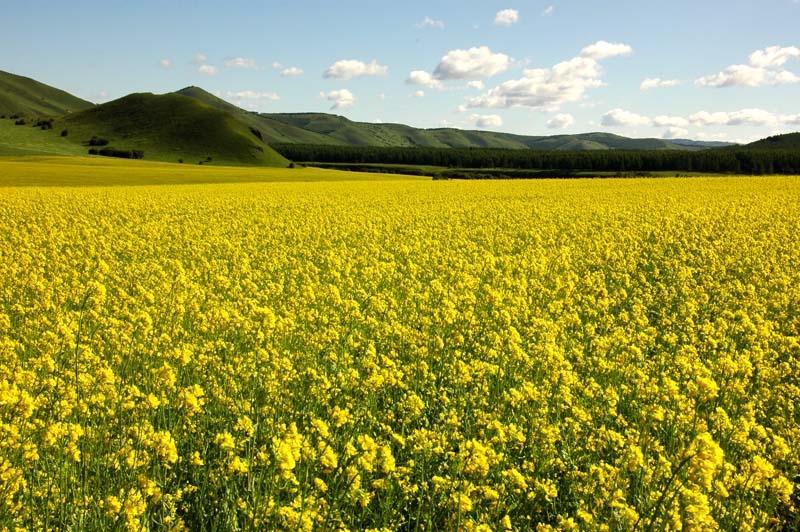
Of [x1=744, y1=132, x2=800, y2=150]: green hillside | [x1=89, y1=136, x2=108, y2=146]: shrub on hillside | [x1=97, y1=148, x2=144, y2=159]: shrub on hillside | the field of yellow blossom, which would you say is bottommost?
the field of yellow blossom

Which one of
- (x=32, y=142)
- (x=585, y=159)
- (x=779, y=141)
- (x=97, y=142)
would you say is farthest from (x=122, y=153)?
(x=779, y=141)

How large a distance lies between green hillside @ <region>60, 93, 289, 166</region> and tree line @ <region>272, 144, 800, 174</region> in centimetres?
3236

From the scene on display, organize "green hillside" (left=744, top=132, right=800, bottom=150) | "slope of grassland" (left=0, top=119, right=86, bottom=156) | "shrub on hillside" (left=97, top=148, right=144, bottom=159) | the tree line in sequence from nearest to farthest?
"slope of grassland" (left=0, top=119, right=86, bottom=156) < the tree line < "shrub on hillside" (left=97, top=148, right=144, bottom=159) < "green hillside" (left=744, top=132, right=800, bottom=150)

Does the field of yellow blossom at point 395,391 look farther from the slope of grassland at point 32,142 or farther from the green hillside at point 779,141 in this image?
the green hillside at point 779,141

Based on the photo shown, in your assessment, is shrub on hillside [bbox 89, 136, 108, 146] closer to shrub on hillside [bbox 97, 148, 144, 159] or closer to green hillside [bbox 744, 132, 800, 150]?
shrub on hillside [bbox 97, 148, 144, 159]

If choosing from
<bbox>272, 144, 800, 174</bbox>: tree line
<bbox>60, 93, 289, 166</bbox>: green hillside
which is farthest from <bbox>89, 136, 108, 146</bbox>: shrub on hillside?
<bbox>272, 144, 800, 174</bbox>: tree line

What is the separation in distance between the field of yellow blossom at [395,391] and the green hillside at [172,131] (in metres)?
99.9

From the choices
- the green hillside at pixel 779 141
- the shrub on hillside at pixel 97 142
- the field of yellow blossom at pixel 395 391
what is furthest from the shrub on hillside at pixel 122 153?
the green hillside at pixel 779 141

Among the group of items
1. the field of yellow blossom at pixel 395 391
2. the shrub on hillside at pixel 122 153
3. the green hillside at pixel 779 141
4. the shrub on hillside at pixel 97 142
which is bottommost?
the field of yellow blossom at pixel 395 391

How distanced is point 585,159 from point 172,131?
88878 mm

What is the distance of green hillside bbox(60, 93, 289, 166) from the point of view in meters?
107

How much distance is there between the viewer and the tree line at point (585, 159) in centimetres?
9244

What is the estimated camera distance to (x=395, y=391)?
5465 mm

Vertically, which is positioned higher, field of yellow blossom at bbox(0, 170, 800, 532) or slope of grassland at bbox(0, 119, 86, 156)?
slope of grassland at bbox(0, 119, 86, 156)
